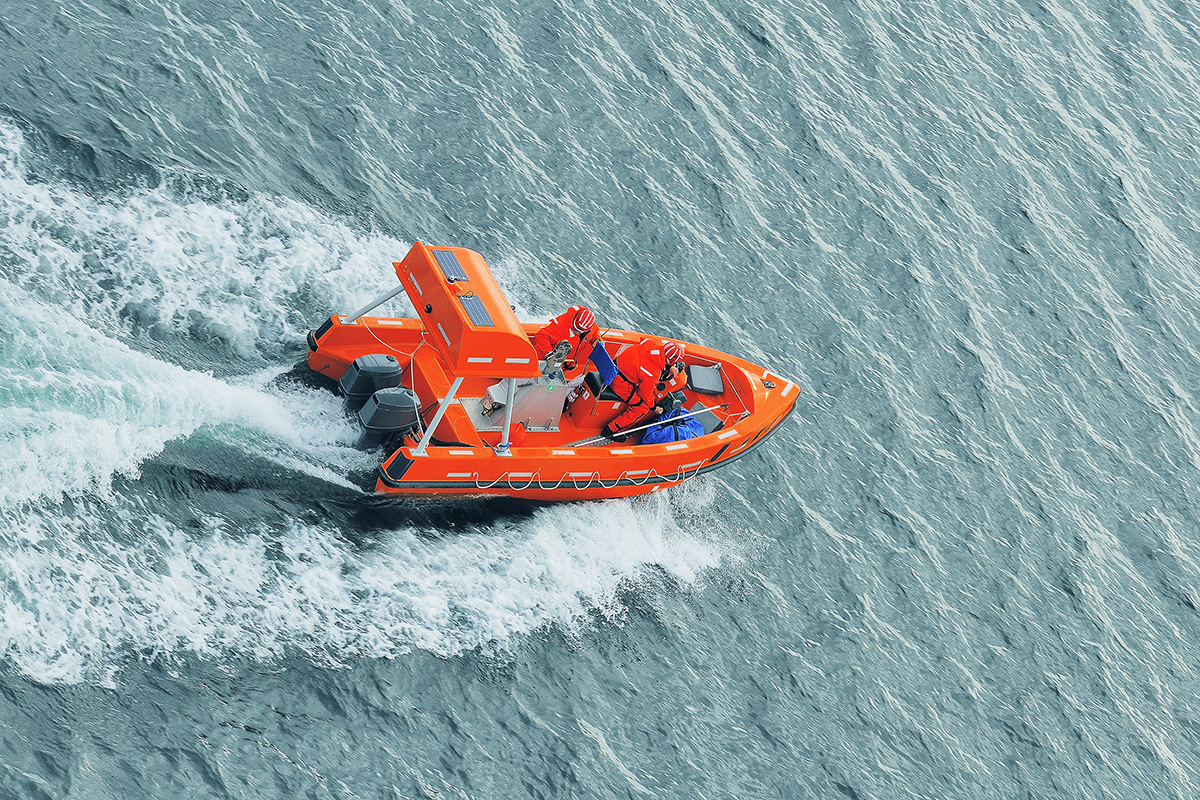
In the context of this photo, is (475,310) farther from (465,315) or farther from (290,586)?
(290,586)

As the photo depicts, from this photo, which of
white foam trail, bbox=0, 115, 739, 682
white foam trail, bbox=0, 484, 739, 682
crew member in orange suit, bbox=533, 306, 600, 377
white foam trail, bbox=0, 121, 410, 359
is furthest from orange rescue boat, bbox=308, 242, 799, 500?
white foam trail, bbox=0, 121, 410, 359

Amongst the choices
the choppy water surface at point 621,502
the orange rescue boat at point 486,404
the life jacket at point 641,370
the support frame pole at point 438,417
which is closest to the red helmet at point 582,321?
the orange rescue boat at point 486,404

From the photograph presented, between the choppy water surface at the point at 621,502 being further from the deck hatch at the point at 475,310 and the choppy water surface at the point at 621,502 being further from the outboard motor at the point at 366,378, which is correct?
the deck hatch at the point at 475,310

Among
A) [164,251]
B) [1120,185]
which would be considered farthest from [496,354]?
[1120,185]

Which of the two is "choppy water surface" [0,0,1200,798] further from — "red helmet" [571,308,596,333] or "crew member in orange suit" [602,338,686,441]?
"red helmet" [571,308,596,333]

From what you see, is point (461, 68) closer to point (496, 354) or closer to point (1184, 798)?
point (496, 354)
